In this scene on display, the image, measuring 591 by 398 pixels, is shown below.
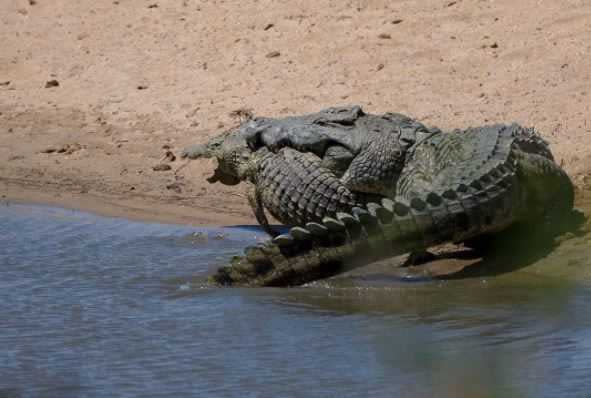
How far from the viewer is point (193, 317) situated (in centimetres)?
623

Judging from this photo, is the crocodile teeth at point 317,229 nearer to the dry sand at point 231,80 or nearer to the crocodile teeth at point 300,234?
the crocodile teeth at point 300,234

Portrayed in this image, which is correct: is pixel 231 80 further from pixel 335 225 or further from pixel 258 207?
pixel 335 225

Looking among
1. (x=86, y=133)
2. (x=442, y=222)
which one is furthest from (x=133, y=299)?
(x=86, y=133)

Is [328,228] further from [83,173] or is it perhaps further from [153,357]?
[83,173]

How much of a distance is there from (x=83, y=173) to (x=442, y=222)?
13.6ft

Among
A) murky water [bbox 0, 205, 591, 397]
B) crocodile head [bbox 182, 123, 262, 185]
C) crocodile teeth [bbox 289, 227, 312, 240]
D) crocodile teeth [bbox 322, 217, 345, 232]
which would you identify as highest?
crocodile head [bbox 182, 123, 262, 185]

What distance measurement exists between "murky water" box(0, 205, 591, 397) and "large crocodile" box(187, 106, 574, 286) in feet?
0.74

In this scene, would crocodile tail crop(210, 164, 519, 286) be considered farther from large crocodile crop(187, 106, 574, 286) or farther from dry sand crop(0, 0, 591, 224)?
dry sand crop(0, 0, 591, 224)

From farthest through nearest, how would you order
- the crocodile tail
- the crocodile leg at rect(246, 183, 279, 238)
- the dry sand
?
the dry sand
the crocodile leg at rect(246, 183, 279, 238)
the crocodile tail

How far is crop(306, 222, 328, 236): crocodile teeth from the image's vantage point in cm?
641

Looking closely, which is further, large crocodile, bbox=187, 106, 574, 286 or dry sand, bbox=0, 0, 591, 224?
dry sand, bbox=0, 0, 591, 224

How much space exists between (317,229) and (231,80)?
4515 mm

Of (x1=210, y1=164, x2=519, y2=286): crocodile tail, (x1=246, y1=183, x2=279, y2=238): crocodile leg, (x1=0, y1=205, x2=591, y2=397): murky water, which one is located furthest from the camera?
(x1=246, y1=183, x2=279, y2=238): crocodile leg

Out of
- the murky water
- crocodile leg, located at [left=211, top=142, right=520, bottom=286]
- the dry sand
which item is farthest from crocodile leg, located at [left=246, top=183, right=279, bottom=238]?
crocodile leg, located at [left=211, top=142, right=520, bottom=286]
